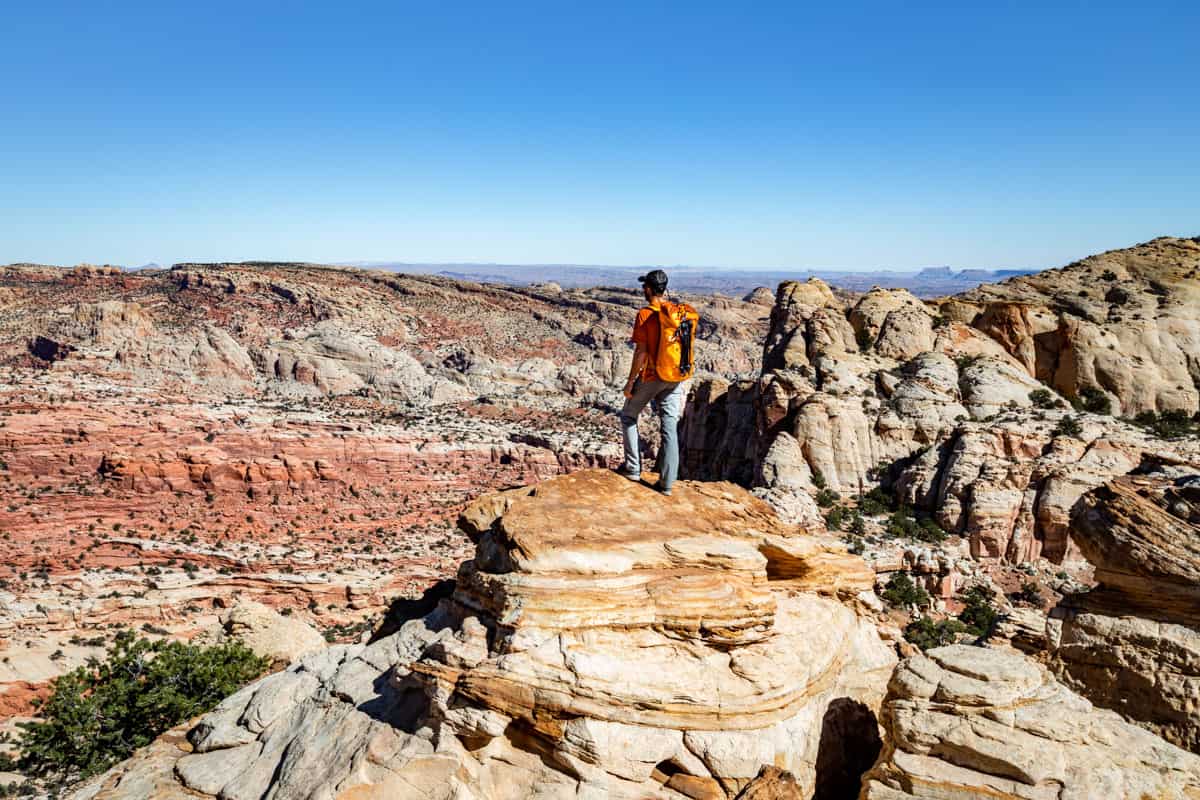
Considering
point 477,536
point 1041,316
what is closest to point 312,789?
point 477,536

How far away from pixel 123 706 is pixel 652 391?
66.7ft

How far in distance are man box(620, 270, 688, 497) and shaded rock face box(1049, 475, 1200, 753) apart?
831 cm

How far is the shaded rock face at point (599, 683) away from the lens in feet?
30.1

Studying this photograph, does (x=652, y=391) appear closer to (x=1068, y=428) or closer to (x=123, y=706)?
(x=123, y=706)

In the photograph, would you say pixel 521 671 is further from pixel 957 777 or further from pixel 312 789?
pixel 957 777

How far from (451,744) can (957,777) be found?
6.56 m

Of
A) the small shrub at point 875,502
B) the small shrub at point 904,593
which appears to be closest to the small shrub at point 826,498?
the small shrub at point 875,502

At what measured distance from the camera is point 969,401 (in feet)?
129

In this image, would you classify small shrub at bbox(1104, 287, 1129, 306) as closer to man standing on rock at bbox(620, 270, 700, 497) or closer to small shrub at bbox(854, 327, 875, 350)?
small shrub at bbox(854, 327, 875, 350)

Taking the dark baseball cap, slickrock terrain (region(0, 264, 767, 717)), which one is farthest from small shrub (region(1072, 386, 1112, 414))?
the dark baseball cap

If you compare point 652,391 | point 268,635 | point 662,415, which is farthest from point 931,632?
point 268,635

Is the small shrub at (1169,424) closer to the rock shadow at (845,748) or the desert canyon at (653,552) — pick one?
the desert canyon at (653,552)

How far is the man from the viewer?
11984mm

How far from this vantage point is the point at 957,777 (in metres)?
8.51
